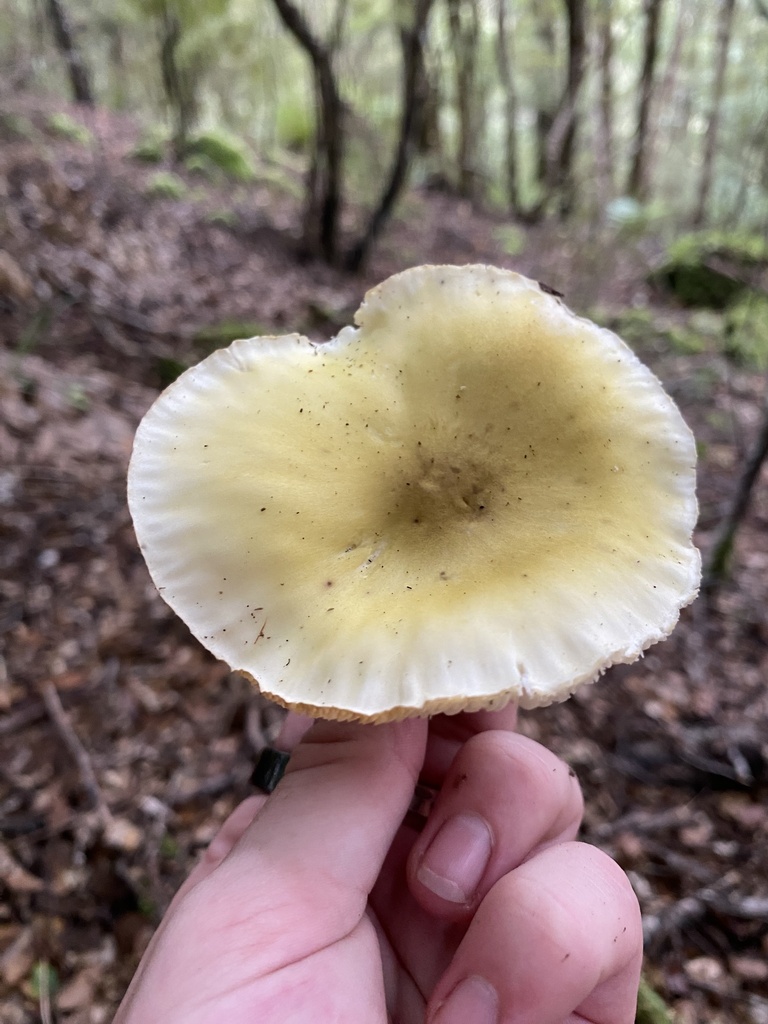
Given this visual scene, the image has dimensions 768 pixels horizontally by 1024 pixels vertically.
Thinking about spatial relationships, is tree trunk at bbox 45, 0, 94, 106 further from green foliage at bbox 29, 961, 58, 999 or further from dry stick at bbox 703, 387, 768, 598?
green foliage at bbox 29, 961, 58, 999

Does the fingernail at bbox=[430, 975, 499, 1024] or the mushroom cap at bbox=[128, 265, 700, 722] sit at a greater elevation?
the mushroom cap at bbox=[128, 265, 700, 722]

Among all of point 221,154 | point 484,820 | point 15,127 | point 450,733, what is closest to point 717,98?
point 221,154

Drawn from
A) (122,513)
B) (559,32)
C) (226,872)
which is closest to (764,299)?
(122,513)

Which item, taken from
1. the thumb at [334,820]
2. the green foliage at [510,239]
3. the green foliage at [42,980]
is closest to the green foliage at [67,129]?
the green foliage at [510,239]

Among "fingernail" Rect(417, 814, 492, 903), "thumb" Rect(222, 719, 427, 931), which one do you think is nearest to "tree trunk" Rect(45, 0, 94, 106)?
"thumb" Rect(222, 719, 427, 931)

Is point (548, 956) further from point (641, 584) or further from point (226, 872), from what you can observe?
point (641, 584)

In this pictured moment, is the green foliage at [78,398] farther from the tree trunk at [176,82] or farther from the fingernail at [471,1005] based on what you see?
the tree trunk at [176,82]

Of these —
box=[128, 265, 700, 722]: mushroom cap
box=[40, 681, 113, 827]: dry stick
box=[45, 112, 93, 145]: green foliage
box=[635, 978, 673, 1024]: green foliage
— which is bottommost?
box=[40, 681, 113, 827]: dry stick
